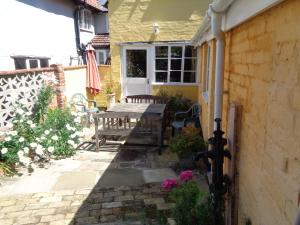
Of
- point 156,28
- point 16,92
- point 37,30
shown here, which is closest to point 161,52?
point 156,28

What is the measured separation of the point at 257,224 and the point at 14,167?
17.4 feet

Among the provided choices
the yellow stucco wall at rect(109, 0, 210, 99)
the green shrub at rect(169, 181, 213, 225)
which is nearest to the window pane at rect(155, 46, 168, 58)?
the yellow stucco wall at rect(109, 0, 210, 99)

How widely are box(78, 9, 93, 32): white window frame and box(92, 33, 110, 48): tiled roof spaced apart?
623 mm

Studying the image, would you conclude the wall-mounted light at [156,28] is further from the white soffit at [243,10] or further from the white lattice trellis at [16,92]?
the white soffit at [243,10]

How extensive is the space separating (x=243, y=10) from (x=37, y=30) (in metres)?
9.05

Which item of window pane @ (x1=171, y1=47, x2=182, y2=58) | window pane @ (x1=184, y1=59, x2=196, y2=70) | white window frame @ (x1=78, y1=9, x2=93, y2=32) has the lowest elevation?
window pane @ (x1=184, y1=59, x2=196, y2=70)

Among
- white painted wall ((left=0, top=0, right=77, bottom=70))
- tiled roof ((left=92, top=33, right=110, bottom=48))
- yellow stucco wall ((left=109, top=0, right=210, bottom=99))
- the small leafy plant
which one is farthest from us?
tiled roof ((left=92, top=33, right=110, bottom=48))

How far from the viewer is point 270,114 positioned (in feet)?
6.25

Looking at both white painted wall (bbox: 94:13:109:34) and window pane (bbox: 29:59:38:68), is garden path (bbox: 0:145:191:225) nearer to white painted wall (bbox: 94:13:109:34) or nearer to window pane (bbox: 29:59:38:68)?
window pane (bbox: 29:59:38:68)

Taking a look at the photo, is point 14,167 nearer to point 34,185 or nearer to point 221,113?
point 34,185

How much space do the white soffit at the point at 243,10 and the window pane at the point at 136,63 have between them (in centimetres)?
831

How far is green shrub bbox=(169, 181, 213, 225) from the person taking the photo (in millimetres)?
2969

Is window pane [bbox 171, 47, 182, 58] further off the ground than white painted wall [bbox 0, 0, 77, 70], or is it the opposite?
white painted wall [bbox 0, 0, 77, 70]

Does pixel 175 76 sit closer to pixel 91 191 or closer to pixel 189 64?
pixel 189 64
